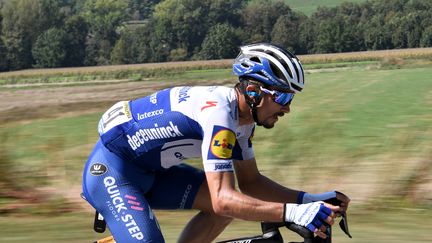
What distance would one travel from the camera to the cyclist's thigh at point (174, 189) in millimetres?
4004

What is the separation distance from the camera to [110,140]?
12.7 ft

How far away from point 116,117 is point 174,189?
1.61ft

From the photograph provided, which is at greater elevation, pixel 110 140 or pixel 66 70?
pixel 110 140

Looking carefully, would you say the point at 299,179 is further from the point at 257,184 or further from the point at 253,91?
the point at 253,91

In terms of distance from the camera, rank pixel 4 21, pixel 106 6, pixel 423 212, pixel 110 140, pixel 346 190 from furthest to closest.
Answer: pixel 106 6 → pixel 4 21 → pixel 346 190 → pixel 423 212 → pixel 110 140

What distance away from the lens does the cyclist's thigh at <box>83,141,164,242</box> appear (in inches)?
145

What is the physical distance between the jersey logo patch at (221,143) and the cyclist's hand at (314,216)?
0.39m

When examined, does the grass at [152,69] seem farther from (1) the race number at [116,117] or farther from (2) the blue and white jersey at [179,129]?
(2) the blue and white jersey at [179,129]

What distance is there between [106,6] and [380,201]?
81387mm


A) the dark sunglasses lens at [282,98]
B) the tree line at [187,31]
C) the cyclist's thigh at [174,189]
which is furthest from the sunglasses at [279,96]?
the tree line at [187,31]

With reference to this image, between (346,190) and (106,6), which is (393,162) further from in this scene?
(106,6)

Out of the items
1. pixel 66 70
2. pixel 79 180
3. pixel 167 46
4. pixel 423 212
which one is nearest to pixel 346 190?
pixel 423 212

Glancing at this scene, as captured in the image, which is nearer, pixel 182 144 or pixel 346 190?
pixel 182 144

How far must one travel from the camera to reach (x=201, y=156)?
149 inches
